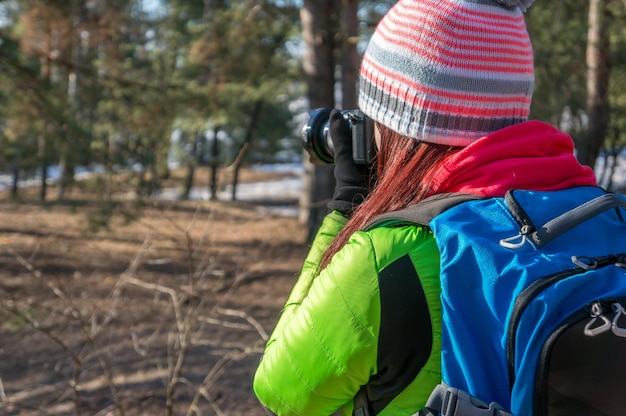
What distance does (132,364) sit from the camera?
5562 millimetres

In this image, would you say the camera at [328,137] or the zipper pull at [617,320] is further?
the camera at [328,137]

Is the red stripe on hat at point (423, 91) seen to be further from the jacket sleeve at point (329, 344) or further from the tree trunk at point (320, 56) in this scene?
the tree trunk at point (320, 56)

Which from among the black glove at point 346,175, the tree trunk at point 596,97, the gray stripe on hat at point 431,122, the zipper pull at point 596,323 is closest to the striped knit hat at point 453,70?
the gray stripe on hat at point 431,122

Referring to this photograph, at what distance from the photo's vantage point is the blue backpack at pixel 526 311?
93 centimetres

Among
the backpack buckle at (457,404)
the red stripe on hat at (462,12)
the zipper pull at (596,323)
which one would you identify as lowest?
the backpack buckle at (457,404)

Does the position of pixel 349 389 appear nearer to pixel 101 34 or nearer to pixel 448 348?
pixel 448 348

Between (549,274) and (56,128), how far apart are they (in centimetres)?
625

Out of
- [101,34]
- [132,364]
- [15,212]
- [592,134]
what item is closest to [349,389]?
[132,364]

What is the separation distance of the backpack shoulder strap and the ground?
1.75m

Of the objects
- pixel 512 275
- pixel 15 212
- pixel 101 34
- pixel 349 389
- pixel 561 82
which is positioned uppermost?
pixel 101 34

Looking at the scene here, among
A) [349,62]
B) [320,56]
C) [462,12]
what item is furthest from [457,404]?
[320,56]

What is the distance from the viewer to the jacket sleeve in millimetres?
1036

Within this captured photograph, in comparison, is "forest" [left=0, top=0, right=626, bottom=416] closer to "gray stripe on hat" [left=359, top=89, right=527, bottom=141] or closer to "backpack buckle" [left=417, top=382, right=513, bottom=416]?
"gray stripe on hat" [left=359, top=89, right=527, bottom=141]

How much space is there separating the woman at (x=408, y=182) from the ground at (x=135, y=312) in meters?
1.62
